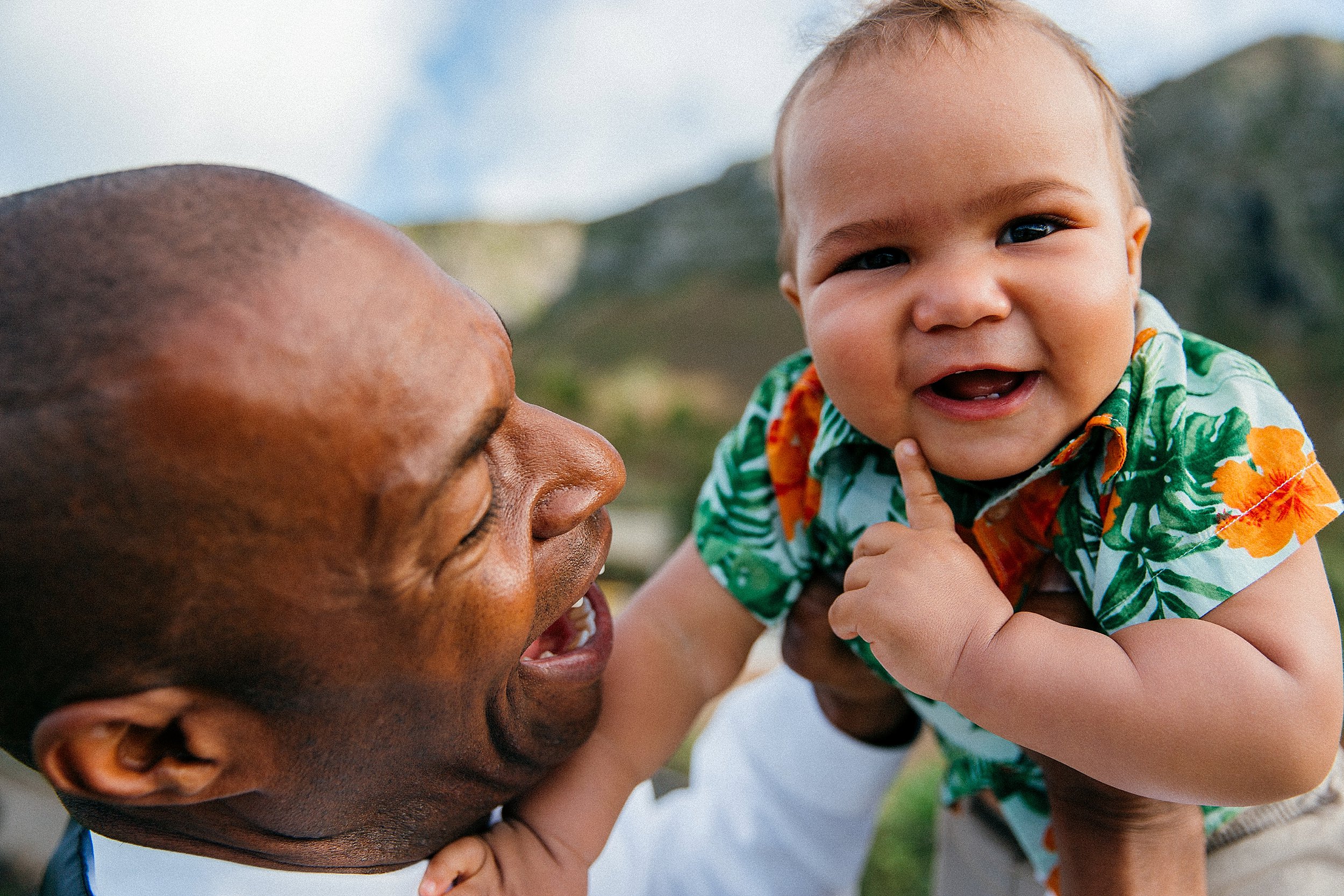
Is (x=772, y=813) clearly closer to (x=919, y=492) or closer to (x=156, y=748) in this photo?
(x=919, y=492)

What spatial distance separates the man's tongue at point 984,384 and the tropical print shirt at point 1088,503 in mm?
146

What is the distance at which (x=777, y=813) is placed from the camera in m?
2.53

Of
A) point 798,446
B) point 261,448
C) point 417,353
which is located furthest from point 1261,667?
point 261,448

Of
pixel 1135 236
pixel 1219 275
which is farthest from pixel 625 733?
pixel 1219 275

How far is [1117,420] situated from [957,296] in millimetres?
349

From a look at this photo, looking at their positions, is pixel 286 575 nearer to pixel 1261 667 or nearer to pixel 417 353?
pixel 417 353

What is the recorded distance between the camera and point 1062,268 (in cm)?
145

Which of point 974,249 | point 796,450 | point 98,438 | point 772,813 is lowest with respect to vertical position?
point 772,813

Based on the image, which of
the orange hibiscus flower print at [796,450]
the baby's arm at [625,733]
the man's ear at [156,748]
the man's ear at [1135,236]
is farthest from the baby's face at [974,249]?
the man's ear at [156,748]

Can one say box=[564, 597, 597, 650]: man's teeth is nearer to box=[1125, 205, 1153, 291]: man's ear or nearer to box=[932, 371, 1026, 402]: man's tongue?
box=[932, 371, 1026, 402]: man's tongue

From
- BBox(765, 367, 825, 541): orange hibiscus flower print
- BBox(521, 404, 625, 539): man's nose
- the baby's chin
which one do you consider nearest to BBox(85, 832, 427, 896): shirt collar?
BBox(521, 404, 625, 539): man's nose

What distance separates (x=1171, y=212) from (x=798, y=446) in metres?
11.5

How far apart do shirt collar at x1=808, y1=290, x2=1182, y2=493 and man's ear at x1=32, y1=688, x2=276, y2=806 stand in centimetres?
115

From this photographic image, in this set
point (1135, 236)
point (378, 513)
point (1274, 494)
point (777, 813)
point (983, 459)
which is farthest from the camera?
point (777, 813)
